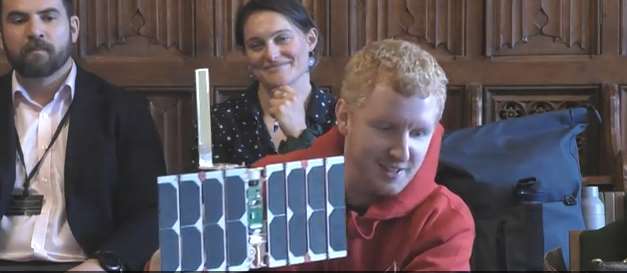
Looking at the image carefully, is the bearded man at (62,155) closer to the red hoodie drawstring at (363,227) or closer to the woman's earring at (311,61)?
the woman's earring at (311,61)

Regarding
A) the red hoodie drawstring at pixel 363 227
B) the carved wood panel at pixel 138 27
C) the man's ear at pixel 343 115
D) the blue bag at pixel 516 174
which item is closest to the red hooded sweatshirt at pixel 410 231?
the red hoodie drawstring at pixel 363 227

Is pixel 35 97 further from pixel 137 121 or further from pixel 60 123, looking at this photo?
pixel 137 121

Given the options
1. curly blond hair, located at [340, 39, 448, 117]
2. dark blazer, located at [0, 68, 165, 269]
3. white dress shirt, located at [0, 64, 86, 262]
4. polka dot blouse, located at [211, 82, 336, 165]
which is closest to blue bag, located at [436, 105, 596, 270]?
polka dot blouse, located at [211, 82, 336, 165]

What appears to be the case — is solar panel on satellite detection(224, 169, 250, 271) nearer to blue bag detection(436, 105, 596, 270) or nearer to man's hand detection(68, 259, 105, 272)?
blue bag detection(436, 105, 596, 270)

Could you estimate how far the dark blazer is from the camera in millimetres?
1861

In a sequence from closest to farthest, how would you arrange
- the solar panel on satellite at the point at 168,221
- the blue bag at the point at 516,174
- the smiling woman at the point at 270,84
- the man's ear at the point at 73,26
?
the solar panel on satellite at the point at 168,221 → the blue bag at the point at 516,174 → the smiling woman at the point at 270,84 → the man's ear at the point at 73,26

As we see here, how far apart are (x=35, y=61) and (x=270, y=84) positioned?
1.63ft

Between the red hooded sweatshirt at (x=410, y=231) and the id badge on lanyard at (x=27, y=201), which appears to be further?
the id badge on lanyard at (x=27, y=201)

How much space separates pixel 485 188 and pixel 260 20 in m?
0.59

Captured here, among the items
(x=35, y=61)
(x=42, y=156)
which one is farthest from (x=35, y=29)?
(x=42, y=156)

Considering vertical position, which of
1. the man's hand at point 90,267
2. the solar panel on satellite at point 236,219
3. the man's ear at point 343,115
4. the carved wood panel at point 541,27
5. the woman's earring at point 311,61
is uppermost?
the carved wood panel at point 541,27

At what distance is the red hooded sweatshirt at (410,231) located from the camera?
3.69ft

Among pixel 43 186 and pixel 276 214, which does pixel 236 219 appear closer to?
pixel 276 214

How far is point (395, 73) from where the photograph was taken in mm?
1093
